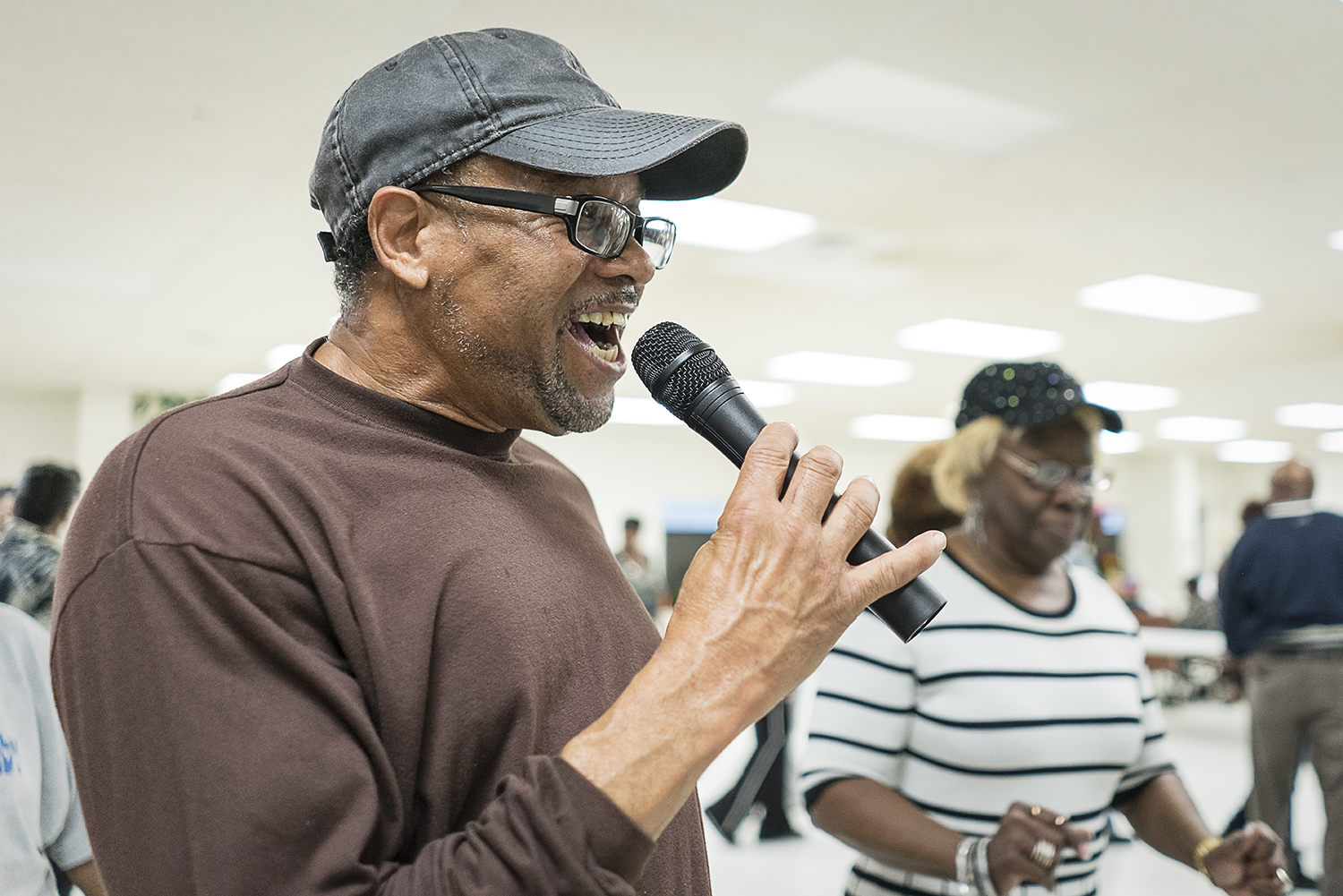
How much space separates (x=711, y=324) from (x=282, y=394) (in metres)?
7.19

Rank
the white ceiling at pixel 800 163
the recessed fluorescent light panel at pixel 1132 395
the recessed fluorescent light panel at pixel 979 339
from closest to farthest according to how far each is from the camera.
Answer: the white ceiling at pixel 800 163 < the recessed fluorescent light panel at pixel 979 339 < the recessed fluorescent light panel at pixel 1132 395

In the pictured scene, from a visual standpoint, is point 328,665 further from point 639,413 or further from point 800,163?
point 639,413

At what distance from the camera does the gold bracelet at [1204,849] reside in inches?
63.9

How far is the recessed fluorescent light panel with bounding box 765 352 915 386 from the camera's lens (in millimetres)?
9516

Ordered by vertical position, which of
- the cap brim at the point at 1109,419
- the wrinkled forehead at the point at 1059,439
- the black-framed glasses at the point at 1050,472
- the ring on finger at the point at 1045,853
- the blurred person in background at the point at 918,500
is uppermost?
the cap brim at the point at 1109,419

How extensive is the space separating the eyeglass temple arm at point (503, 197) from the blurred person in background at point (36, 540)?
3309mm

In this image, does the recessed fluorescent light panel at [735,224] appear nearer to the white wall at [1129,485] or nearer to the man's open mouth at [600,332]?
the man's open mouth at [600,332]

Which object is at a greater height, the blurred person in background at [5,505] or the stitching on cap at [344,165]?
the stitching on cap at [344,165]

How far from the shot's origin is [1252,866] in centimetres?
157

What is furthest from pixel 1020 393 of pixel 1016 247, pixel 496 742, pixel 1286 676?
pixel 1016 247

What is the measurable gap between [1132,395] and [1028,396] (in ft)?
34.5

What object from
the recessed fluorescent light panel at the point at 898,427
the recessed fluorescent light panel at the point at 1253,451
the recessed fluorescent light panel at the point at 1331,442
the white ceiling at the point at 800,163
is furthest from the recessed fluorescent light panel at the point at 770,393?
the recessed fluorescent light panel at the point at 1331,442

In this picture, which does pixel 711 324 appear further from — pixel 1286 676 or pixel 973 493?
pixel 973 493

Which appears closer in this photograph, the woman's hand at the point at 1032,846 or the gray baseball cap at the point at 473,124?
the gray baseball cap at the point at 473,124
